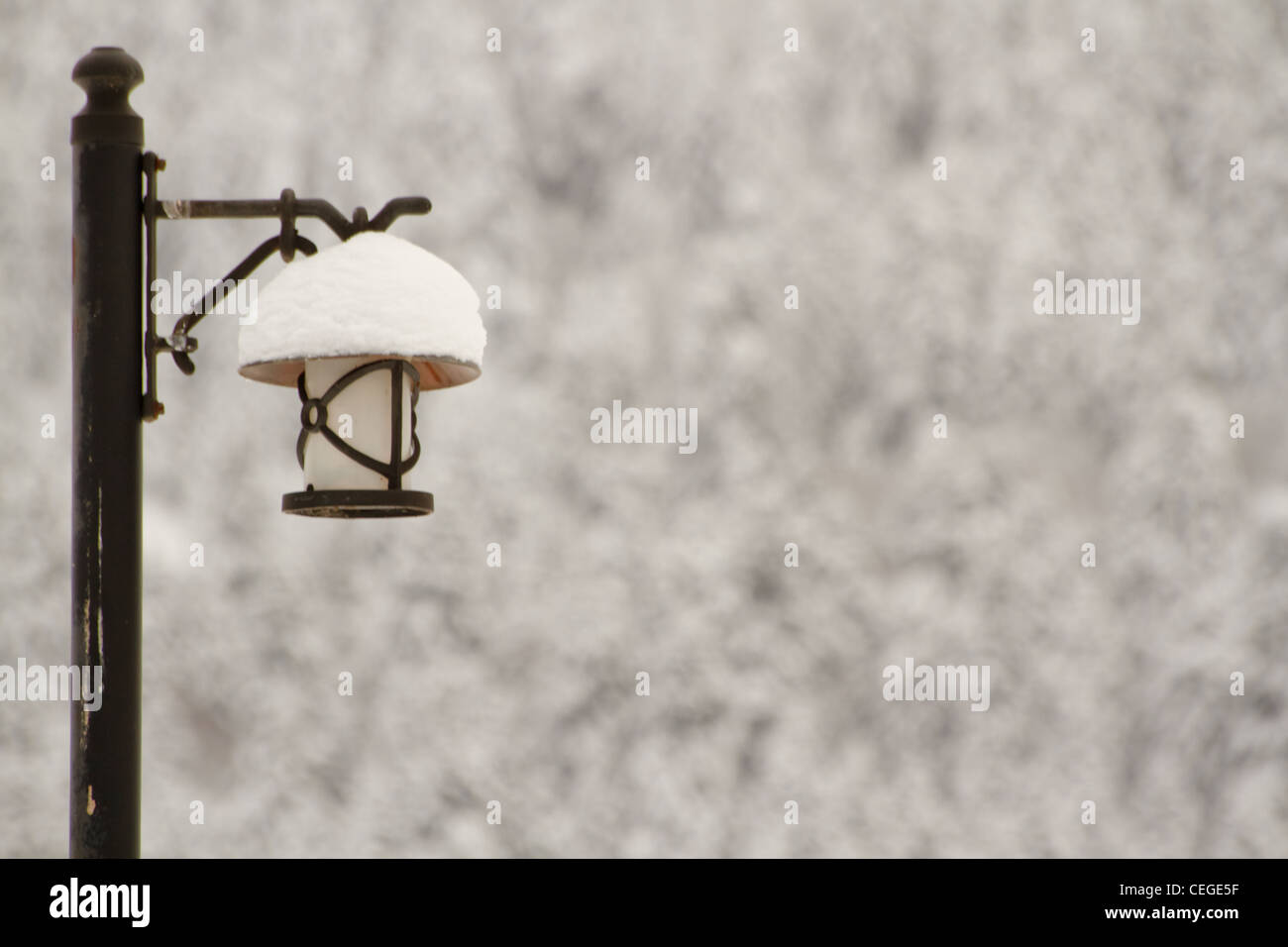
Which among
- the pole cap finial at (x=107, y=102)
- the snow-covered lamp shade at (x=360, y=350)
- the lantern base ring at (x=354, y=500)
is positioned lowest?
the lantern base ring at (x=354, y=500)

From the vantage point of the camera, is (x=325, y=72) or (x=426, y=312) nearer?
(x=426, y=312)

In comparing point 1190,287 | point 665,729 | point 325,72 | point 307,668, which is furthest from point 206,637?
point 1190,287

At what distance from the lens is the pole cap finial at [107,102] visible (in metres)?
1.30

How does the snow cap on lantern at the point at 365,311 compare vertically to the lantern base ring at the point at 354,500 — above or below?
above

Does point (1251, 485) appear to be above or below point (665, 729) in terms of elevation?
above

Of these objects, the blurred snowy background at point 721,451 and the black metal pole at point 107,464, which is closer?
the black metal pole at point 107,464

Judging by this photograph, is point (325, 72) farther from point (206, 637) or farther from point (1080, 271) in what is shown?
point (1080, 271)

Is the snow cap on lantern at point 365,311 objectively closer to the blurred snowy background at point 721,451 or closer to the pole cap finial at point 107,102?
the pole cap finial at point 107,102

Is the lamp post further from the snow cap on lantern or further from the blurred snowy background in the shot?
the blurred snowy background

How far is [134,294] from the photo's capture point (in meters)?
1.29

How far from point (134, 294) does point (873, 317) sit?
5.94 feet

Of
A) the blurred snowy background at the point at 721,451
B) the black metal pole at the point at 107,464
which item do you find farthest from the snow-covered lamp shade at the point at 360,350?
the blurred snowy background at the point at 721,451

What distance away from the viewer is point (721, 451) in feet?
8.99

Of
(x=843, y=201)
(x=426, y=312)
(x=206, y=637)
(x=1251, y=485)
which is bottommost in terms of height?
(x=206, y=637)
